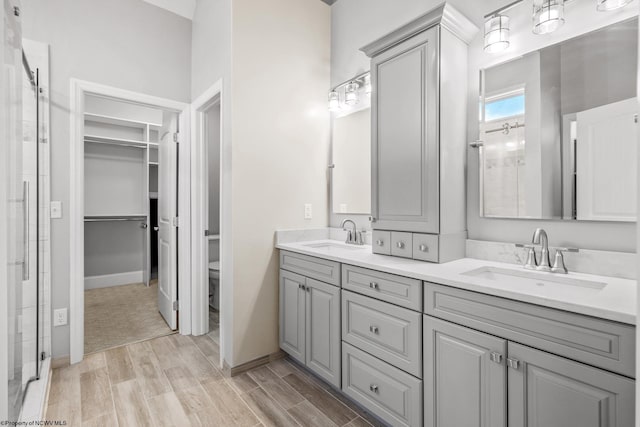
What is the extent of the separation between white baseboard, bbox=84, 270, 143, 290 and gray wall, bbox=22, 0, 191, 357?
2.24m

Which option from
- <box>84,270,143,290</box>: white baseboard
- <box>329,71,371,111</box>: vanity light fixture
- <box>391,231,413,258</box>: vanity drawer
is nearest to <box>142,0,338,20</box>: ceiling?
<box>329,71,371,111</box>: vanity light fixture

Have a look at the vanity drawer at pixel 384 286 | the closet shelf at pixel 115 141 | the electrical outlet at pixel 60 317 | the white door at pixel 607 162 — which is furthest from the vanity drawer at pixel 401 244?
the closet shelf at pixel 115 141

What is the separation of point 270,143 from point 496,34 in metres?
1.53

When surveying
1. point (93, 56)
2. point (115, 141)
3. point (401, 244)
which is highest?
point (93, 56)

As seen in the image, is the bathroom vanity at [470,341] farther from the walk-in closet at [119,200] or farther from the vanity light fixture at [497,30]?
the walk-in closet at [119,200]

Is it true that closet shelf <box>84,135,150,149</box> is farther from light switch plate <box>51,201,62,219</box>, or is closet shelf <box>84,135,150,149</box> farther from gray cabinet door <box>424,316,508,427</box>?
gray cabinet door <box>424,316,508,427</box>

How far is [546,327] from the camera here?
3.45 feet

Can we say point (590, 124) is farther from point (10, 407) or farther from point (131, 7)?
point (131, 7)

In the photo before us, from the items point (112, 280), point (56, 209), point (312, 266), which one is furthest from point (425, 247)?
point (112, 280)

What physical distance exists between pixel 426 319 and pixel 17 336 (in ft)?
5.72

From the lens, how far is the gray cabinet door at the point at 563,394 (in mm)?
923

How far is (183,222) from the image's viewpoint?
282 centimetres

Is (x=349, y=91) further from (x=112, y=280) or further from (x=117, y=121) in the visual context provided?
(x=112, y=280)

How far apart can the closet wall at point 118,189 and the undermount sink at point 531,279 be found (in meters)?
4.21
